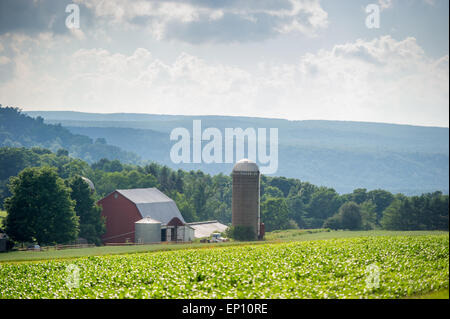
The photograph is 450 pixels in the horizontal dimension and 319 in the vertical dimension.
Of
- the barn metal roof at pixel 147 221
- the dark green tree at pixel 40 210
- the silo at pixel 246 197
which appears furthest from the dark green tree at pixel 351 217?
the dark green tree at pixel 40 210

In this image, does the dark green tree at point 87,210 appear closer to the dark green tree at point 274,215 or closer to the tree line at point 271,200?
the tree line at point 271,200

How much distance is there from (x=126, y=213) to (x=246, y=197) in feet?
44.4

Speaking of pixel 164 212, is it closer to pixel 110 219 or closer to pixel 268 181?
pixel 110 219

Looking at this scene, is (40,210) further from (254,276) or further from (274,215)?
(274,215)

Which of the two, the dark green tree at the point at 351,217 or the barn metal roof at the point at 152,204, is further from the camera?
the dark green tree at the point at 351,217

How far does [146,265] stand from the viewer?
1298 inches

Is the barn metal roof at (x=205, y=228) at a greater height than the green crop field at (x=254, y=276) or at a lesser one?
lesser

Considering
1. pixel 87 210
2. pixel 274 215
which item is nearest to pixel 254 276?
pixel 87 210

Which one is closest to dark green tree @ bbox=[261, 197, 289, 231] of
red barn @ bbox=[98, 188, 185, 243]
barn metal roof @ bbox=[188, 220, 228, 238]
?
barn metal roof @ bbox=[188, 220, 228, 238]

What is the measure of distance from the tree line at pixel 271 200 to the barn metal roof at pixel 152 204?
478 centimetres

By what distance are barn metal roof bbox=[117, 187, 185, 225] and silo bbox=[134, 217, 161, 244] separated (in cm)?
208

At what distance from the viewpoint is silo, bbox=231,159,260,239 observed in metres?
62.5

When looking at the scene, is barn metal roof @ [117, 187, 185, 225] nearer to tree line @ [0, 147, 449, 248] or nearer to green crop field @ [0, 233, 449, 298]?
tree line @ [0, 147, 449, 248]

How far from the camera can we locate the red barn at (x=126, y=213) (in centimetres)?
6494
